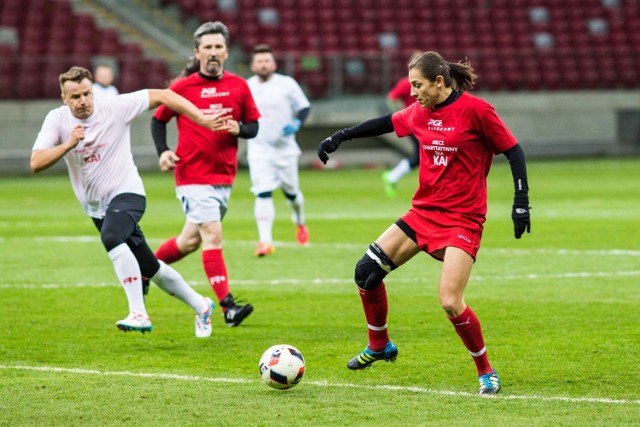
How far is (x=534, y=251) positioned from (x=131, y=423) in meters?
8.47

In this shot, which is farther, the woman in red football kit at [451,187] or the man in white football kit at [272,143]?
the man in white football kit at [272,143]

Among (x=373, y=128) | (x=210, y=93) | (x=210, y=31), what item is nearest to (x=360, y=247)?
(x=210, y=93)

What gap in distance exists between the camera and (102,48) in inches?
1219

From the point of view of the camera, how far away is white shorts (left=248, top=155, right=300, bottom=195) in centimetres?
1417

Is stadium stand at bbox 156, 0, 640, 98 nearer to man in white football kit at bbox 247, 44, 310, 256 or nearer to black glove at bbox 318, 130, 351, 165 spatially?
man in white football kit at bbox 247, 44, 310, 256

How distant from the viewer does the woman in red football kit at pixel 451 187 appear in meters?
6.70

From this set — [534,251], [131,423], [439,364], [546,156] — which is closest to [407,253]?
[439,364]

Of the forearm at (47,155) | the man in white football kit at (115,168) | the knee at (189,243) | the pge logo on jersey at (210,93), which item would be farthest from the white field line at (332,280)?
the forearm at (47,155)

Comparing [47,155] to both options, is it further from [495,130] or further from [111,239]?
[495,130]

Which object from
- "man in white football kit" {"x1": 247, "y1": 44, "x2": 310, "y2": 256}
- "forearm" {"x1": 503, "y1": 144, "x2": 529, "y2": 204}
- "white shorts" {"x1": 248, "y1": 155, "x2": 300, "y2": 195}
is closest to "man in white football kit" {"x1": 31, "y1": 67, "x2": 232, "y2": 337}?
"forearm" {"x1": 503, "y1": 144, "x2": 529, "y2": 204}

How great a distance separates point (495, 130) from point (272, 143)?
7.74 metres

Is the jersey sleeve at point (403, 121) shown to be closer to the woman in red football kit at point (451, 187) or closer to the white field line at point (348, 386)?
the woman in red football kit at point (451, 187)

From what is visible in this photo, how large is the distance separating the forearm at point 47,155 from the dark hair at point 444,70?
2.53 meters

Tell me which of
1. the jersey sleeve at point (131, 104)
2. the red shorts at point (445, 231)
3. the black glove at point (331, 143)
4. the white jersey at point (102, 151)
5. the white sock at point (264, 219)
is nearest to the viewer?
the red shorts at point (445, 231)
